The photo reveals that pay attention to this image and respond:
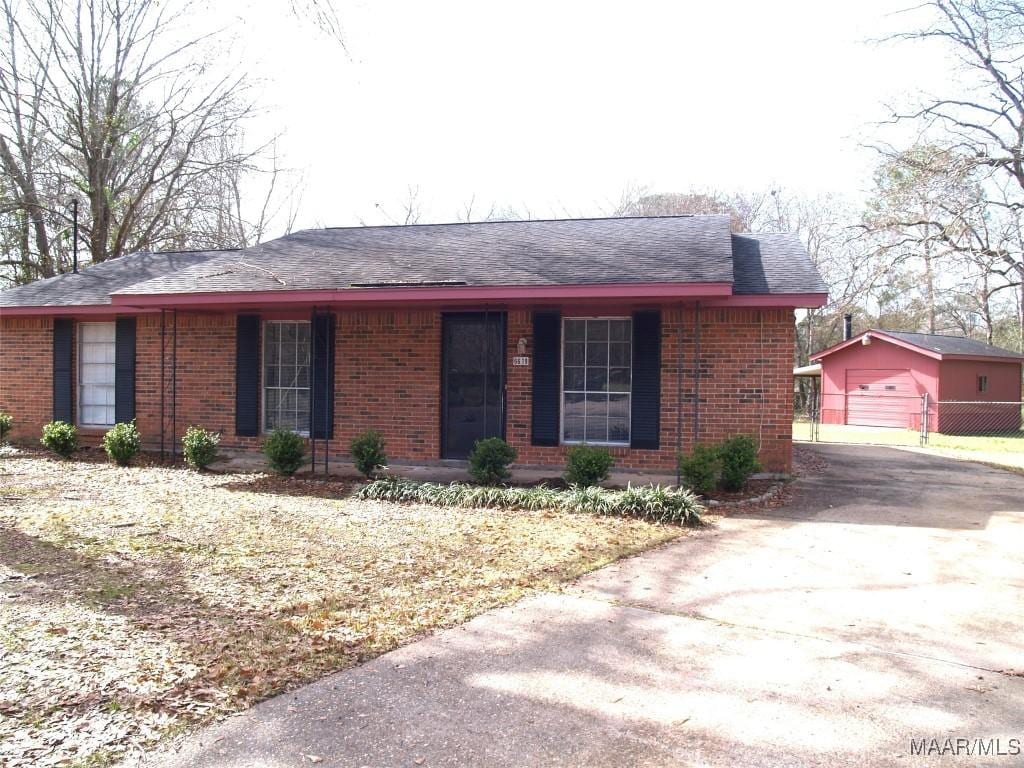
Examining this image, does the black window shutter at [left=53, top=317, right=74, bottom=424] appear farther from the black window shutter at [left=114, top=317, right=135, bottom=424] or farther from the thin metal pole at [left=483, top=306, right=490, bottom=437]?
the thin metal pole at [left=483, top=306, right=490, bottom=437]

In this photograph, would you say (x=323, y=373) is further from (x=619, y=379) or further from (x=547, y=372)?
(x=619, y=379)

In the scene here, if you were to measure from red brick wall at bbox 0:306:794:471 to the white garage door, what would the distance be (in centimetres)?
1569

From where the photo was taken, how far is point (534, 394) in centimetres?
992

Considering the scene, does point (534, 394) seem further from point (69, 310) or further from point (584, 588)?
point (69, 310)

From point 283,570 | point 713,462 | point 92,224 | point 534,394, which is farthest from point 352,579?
point 92,224

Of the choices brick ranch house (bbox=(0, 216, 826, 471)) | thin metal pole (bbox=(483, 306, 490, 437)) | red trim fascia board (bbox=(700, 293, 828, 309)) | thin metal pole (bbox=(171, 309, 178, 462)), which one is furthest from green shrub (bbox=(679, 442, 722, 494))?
thin metal pole (bbox=(171, 309, 178, 462))

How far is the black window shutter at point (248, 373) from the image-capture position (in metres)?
11.0

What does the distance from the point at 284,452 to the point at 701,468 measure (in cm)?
524

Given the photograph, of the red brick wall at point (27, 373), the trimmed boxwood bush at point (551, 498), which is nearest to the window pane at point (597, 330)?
the trimmed boxwood bush at point (551, 498)

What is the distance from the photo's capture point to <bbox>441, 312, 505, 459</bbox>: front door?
10.1 m

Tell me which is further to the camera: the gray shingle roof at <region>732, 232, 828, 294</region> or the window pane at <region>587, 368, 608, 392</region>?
the window pane at <region>587, 368, 608, 392</region>

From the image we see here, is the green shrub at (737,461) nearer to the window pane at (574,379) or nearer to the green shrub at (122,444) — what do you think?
the window pane at (574,379)

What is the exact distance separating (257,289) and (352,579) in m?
5.49

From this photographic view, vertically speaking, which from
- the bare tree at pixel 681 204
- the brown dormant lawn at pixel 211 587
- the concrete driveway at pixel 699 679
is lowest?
the concrete driveway at pixel 699 679
